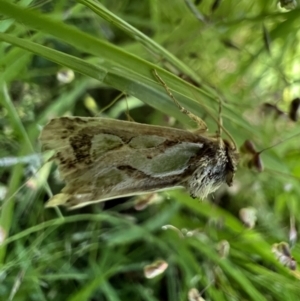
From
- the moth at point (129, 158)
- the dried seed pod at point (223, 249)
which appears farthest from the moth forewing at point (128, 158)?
the dried seed pod at point (223, 249)

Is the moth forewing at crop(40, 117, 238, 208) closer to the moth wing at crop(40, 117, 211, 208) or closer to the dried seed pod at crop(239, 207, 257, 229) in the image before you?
the moth wing at crop(40, 117, 211, 208)

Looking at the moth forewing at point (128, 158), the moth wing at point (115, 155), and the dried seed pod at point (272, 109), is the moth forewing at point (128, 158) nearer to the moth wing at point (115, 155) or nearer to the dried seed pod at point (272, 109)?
the moth wing at point (115, 155)

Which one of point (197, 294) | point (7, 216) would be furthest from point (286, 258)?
point (7, 216)

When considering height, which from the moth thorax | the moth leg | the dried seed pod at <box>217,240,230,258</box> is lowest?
the dried seed pod at <box>217,240,230,258</box>

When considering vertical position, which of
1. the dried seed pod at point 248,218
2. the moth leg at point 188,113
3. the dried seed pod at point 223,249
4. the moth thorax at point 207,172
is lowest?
the dried seed pod at point 223,249

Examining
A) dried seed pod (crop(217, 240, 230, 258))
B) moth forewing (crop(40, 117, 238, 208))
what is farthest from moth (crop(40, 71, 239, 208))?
dried seed pod (crop(217, 240, 230, 258))

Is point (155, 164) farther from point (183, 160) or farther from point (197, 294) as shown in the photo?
point (197, 294)
